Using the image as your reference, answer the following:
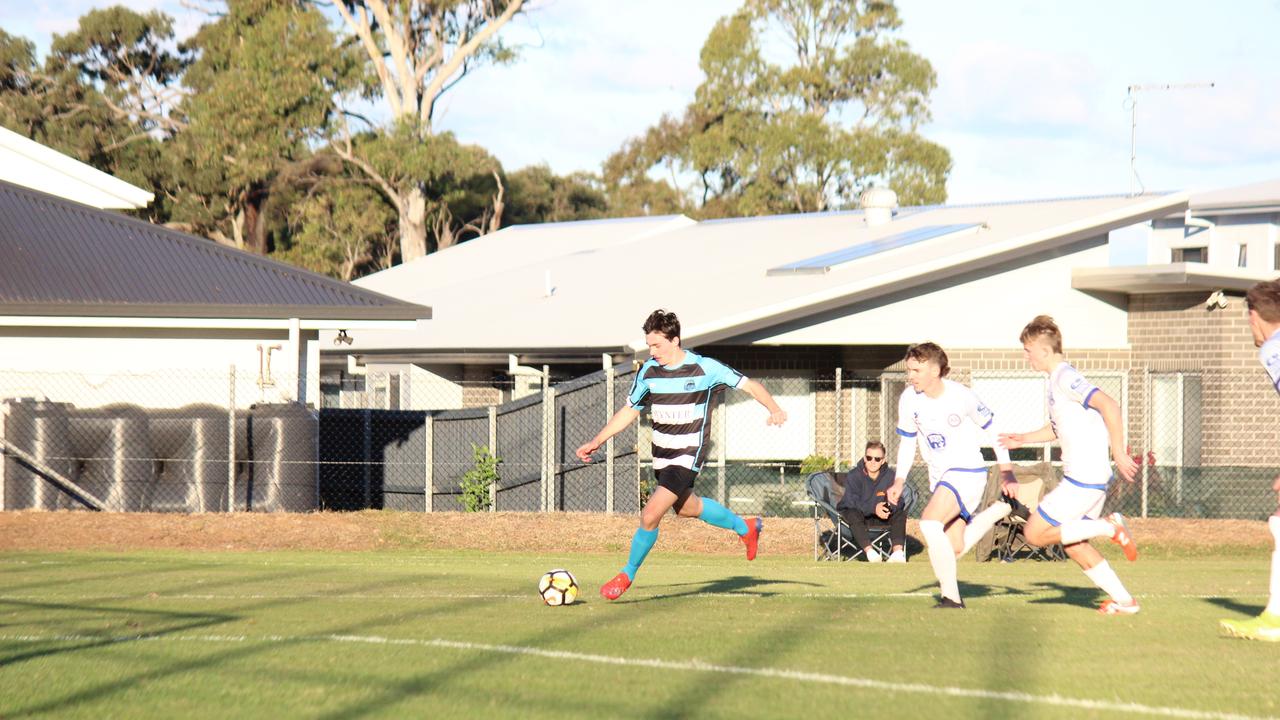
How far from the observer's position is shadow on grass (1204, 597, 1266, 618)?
10133 millimetres

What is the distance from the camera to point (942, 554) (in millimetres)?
9875

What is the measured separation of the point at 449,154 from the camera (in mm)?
46219

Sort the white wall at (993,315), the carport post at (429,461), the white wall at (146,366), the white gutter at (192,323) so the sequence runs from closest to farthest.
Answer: the white gutter at (192,323), the white wall at (146,366), the carport post at (429,461), the white wall at (993,315)

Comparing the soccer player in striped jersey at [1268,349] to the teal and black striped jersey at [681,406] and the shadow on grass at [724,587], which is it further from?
the shadow on grass at [724,587]

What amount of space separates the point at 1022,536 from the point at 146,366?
11.3 metres

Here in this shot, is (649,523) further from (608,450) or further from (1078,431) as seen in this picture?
(608,450)

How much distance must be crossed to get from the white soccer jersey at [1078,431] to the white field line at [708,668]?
2.82 m

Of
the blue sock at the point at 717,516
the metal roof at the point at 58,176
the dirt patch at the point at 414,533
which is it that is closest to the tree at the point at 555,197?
the metal roof at the point at 58,176

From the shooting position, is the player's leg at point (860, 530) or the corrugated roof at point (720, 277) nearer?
the player's leg at point (860, 530)

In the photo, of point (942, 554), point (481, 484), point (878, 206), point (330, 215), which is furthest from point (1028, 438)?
point (330, 215)

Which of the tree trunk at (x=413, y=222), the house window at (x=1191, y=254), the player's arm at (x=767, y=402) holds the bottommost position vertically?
the player's arm at (x=767, y=402)

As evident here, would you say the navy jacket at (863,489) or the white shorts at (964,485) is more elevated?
the white shorts at (964,485)

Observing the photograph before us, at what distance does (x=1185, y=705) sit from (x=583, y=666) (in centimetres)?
274

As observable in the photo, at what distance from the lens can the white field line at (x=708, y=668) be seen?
6.48m
